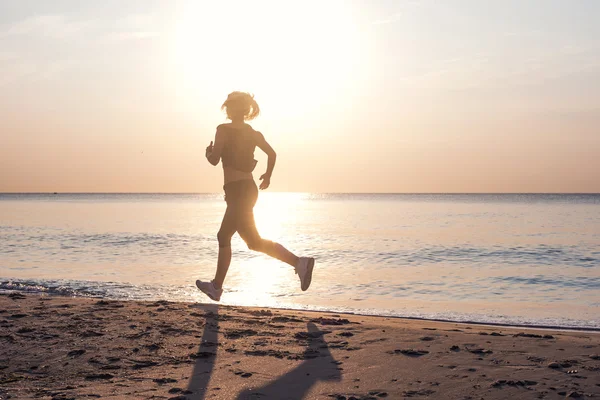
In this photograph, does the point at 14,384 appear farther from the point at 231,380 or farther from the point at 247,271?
the point at 247,271

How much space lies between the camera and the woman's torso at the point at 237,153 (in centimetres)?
629

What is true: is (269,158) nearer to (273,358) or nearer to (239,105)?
(239,105)

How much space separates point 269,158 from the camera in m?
6.59

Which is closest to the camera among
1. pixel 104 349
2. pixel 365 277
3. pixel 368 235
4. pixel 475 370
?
pixel 475 370

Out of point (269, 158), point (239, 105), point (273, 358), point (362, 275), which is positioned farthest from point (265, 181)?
point (362, 275)

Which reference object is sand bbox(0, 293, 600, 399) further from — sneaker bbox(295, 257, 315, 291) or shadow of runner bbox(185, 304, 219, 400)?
sneaker bbox(295, 257, 315, 291)

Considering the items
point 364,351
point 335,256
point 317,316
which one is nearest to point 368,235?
point 335,256

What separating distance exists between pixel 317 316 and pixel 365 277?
190 inches

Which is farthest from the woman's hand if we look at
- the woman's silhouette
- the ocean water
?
the ocean water

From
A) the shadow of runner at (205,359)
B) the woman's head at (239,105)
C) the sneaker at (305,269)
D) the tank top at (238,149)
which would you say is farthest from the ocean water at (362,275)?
the woman's head at (239,105)

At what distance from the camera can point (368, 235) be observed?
78.3ft

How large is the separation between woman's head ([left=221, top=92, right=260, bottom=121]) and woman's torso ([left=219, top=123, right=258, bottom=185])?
0.15 m

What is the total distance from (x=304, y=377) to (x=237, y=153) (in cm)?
281

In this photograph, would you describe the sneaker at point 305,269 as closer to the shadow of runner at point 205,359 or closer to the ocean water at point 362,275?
the shadow of runner at point 205,359
